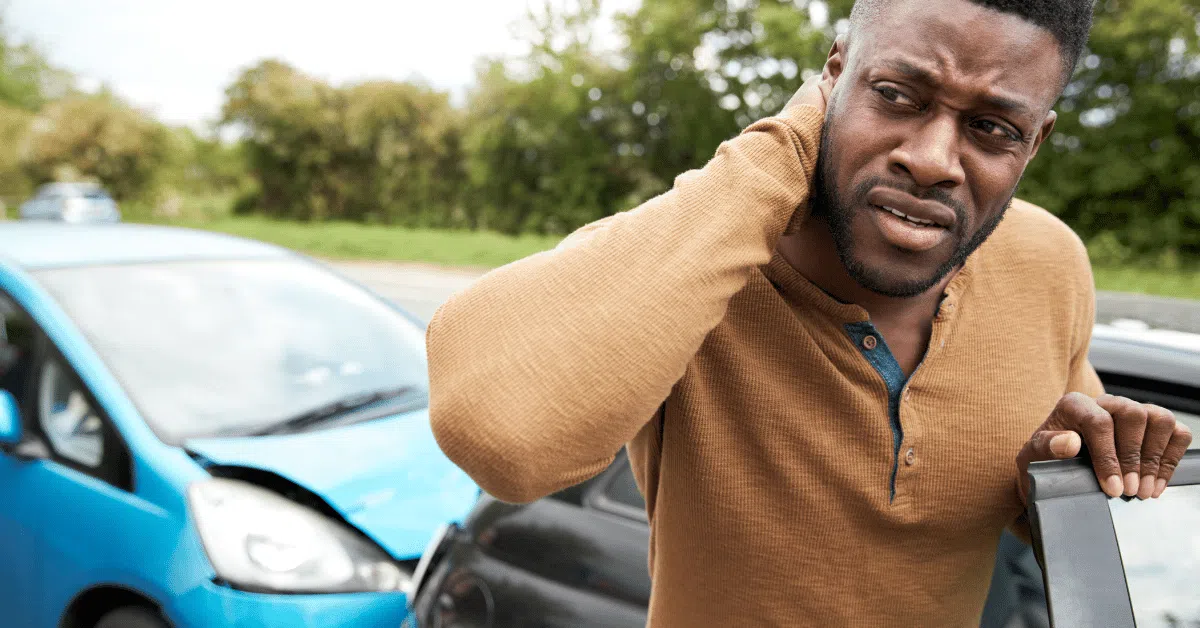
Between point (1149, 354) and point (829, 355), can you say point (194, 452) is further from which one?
point (1149, 354)

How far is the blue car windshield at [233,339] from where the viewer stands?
2752 mm

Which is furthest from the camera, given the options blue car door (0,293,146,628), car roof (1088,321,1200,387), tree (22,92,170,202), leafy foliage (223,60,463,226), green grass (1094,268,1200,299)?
tree (22,92,170,202)

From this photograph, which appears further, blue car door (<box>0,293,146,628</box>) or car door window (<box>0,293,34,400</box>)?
car door window (<box>0,293,34,400</box>)

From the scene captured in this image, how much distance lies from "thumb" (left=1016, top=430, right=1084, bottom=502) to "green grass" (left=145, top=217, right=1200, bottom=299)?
12155 millimetres

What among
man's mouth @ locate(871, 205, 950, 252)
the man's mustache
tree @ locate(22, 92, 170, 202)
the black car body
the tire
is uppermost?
the man's mustache

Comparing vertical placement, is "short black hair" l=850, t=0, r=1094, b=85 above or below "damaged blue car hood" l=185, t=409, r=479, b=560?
above

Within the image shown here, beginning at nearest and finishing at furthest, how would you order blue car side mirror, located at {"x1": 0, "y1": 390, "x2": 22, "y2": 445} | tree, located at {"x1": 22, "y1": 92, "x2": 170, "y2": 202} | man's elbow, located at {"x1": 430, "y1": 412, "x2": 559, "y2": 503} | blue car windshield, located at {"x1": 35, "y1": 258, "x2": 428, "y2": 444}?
man's elbow, located at {"x1": 430, "y1": 412, "x2": 559, "y2": 503} < blue car side mirror, located at {"x1": 0, "y1": 390, "x2": 22, "y2": 445} < blue car windshield, located at {"x1": 35, "y1": 258, "x2": 428, "y2": 444} < tree, located at {"x1": 22, "y1": 92, "x2": 170, "y2": 202}

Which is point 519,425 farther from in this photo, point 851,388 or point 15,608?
point 15,608

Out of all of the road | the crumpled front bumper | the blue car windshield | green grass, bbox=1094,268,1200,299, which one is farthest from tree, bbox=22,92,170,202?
the crumpled front bumper

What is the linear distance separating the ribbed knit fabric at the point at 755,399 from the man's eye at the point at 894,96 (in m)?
0.10

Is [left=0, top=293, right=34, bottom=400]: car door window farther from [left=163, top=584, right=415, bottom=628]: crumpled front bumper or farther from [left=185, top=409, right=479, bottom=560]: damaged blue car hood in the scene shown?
[left=163, top=584, right=415, bottom=628]: crumpled front bumper

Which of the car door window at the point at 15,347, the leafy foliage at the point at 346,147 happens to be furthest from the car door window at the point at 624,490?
the leafy foliage at the point at 346,147

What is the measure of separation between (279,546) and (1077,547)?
1936mm

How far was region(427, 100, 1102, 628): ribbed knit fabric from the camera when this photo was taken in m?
1.05
